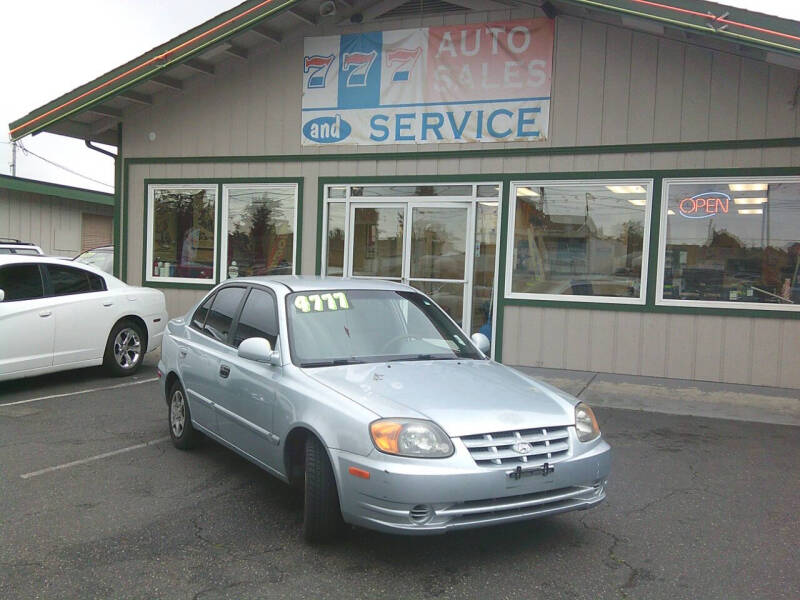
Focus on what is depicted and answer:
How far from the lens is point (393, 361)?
189 inches

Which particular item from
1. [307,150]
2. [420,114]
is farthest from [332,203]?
[420,114]

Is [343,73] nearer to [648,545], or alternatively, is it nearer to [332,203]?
[332,203]

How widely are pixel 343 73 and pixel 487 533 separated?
28.7 ft

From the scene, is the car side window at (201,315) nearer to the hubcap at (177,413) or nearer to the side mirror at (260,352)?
the hubcap at (177,413)

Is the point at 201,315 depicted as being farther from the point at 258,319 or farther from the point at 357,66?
the point at 357,66

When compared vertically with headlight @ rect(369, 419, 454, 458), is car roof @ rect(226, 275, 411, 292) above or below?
above

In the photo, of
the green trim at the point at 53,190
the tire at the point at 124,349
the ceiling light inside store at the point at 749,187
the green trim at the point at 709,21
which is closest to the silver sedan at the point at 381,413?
the tire at the point at 124,349

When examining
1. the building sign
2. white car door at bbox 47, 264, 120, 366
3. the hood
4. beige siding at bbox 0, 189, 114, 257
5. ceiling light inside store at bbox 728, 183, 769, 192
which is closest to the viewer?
the hood

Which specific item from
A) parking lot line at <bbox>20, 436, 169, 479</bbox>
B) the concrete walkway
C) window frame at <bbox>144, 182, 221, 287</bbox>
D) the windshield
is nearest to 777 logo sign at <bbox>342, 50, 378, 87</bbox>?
window frame at <bbox>144, 182, 221, 287</bbox>

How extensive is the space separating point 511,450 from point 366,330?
1.61m

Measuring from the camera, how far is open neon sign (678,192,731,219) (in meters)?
9.45

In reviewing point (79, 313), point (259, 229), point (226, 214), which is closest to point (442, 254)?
point (259, 229)

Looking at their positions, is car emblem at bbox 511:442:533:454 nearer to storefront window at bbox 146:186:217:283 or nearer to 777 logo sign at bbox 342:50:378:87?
777 logo sign at bbox 342:50:378:87

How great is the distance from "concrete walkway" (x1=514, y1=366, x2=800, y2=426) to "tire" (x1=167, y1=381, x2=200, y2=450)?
4569 millimetres
